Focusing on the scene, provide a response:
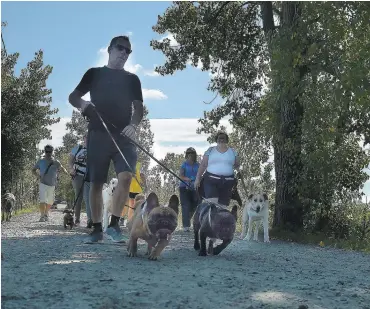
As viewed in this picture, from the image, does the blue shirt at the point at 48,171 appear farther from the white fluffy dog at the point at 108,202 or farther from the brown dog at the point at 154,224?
the brown dog at the point at 154,224

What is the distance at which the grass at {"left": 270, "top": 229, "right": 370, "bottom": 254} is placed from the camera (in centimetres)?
1049

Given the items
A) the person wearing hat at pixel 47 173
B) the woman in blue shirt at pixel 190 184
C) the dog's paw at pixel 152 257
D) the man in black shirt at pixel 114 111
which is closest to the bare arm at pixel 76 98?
the man in black shirt at pixel 114 111

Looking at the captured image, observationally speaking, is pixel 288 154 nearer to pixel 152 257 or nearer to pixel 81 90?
pixel 81 90

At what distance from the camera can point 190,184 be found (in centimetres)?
1140

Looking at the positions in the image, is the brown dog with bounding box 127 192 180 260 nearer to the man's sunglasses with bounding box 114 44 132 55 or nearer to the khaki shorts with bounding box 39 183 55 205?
the man's sunglasses with bounding box 114 44 132 55

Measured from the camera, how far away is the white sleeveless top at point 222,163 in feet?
28.5

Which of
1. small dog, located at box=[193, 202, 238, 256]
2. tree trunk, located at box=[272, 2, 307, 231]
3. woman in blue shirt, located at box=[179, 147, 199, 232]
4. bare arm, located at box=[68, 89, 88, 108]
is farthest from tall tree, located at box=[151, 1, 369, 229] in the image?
bare arm, located at box=[68, 89, 88, 108]

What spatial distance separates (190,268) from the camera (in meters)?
5.31

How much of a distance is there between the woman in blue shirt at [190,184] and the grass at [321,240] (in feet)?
6.19

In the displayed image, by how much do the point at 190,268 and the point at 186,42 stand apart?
32.1 ft

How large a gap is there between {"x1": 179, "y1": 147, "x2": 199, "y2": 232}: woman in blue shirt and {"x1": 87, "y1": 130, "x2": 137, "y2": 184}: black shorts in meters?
5.07

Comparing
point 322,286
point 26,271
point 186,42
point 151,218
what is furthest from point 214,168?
point 186,42

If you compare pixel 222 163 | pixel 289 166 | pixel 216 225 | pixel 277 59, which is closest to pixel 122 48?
pixel 216 225

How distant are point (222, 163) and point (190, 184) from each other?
2.78m
